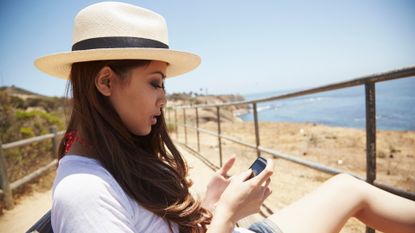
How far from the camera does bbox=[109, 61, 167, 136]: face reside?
3.20 ft

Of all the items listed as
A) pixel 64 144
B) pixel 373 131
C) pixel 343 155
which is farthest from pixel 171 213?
pixel 343 155

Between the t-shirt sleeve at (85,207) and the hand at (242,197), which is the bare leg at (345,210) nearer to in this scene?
the hand at (242,197)

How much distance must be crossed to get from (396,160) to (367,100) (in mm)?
6408

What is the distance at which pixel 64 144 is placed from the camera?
42.8 inches

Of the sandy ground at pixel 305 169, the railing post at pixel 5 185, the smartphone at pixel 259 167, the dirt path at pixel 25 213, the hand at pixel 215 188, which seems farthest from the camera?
the railing post at pixel 5 185

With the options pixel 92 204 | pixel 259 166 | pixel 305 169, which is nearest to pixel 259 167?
pixel 259 166

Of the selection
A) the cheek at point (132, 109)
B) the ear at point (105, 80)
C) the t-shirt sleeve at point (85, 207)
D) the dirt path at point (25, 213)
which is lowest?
the dirt path at point (25, 213)

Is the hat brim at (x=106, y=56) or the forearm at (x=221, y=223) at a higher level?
the hat brim at (x=106, y=56)

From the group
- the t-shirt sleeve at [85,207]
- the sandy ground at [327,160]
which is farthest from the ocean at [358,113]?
the t-shirt sleeve at [85,207]

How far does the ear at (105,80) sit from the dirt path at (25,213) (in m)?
2.68

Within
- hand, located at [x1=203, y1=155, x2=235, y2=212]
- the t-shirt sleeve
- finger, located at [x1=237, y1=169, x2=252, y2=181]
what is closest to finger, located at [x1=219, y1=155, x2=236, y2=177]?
hand, located at [x1=203, y1=155, x2=235, y2=212]

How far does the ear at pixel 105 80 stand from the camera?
960mm

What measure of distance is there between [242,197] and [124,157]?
41 cm

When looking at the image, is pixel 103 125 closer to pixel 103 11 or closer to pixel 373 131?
pixel 103 11
